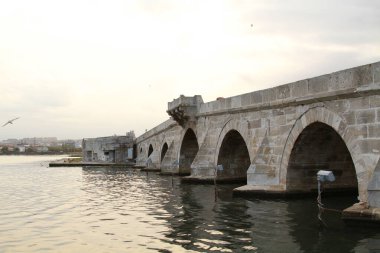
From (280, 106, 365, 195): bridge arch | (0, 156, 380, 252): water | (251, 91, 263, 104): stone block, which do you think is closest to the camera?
(0, 156, 380, 252): water

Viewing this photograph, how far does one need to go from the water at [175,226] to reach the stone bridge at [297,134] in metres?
0.89

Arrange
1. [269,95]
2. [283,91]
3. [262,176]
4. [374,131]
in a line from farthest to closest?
[269,95] < [262,176] < [283,91] < [374,131]

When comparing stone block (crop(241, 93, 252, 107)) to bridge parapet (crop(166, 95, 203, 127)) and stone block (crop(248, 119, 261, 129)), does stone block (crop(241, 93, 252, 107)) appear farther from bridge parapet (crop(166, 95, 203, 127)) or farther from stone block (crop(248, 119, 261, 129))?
bridge parapet (crop(166, 95, 203, 127))

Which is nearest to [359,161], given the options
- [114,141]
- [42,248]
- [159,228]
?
[159,228]

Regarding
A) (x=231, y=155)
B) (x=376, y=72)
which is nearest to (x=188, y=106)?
(x=231, y=155)

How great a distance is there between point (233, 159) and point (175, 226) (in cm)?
1000

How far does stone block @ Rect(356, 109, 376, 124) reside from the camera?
10094 mm

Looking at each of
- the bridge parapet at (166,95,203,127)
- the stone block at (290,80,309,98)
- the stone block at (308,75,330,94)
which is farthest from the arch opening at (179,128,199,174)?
the stone block at (308,75,330,94)

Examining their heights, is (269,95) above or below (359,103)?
above

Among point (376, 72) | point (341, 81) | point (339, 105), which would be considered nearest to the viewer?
point (376, 72)

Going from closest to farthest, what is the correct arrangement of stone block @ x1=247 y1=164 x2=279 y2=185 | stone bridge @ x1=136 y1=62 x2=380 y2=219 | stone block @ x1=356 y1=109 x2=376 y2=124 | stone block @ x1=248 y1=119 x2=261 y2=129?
1. stone block @ x1=356 y1=109 x2=376 y2=124
2. stone bridge @ x1=136 y1=62 x2=380 y2=219
3. stone block @ x1=247 y1=164 x2=279 y2=185
4. stone block @ x1=248 y1=119 x2=261 y2=129

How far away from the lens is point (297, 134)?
13.2 meters

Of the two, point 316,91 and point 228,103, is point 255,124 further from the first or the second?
point 316,91

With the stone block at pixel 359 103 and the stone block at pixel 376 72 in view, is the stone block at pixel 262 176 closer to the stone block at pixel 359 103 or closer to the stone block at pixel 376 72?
the stone block at pixel 359 103
